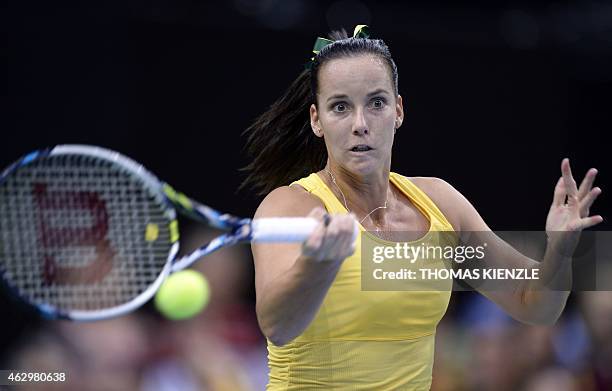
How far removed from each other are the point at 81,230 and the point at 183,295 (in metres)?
1.69

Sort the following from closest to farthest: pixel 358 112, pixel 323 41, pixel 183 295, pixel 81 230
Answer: pixel 81 230, pixel 358 112, pixel 323 41, pixel 183 295

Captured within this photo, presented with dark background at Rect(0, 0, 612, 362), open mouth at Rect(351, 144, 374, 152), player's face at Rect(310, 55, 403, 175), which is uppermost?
dark background at Rect(0, 0, 612, 362)

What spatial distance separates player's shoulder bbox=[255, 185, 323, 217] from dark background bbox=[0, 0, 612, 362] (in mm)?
1972

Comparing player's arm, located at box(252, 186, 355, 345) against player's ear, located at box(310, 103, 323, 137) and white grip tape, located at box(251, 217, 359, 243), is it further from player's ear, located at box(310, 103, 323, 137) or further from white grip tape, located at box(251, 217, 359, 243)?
player's ear, located at box(310, 103, 323, 137)

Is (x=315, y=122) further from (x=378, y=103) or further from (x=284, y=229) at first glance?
(x=284, y=229)

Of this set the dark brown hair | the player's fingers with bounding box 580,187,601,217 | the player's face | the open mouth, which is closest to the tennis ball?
the dark brown hair

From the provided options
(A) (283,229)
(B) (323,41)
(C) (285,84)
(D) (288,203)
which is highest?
(C) (285,84)

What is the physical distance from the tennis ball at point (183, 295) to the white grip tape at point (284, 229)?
1934mm

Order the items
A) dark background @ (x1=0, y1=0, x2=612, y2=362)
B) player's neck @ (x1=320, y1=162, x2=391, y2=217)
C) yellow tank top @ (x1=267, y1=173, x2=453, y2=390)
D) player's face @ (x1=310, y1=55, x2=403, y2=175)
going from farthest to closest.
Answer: dark background @ (x1=0, y1=0, x2=612, y2=362) → player's neck @ (x1=320, y1=162, x2=391, y2=217) → player's face @ (x1=310, y1=55, x2=403, y2=175) → yellow tank top @ (x1=267, y1=173, x2=453, y2=390)

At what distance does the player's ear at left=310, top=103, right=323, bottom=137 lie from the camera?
2.93 metres

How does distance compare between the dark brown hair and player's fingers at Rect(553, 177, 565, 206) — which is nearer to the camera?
player's fingers at Rect(553, 177, 565, 206)

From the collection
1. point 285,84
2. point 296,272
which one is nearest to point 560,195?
point 296,272

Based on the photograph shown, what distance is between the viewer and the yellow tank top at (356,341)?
2629 mm

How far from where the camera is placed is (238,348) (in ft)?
14.2
